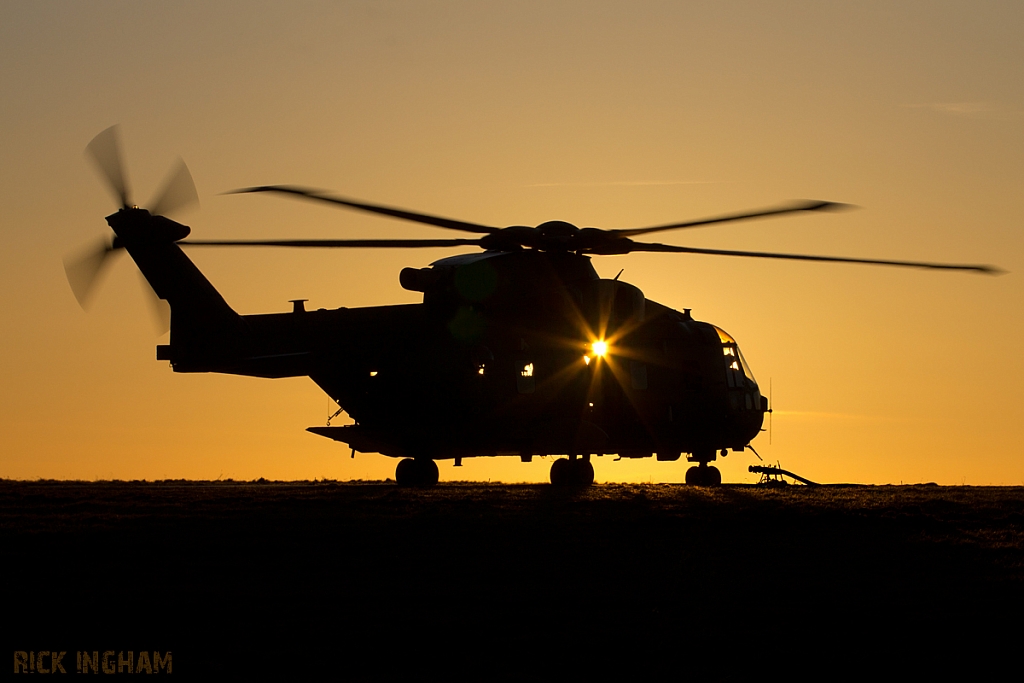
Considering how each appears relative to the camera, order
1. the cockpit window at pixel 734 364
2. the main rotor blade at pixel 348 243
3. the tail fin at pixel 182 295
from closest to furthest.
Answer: the main rotor blade at pixel 348 243
the tail fin at pixel 182 295
the cockpit window at pixel 734 364

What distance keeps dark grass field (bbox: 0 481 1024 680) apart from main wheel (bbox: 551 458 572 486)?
8.81m

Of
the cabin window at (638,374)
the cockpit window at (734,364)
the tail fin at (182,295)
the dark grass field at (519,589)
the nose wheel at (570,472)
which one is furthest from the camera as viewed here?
the cockpit window at (734,364)

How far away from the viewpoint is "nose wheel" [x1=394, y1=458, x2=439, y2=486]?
27766 millimetres

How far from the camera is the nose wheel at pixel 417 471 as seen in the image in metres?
27.8

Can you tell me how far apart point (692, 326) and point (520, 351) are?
5873mm

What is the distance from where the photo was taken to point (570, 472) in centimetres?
2772

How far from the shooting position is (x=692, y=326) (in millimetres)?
30109

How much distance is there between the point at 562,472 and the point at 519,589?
1638cm

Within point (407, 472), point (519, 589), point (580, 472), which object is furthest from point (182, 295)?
point (519, 589)

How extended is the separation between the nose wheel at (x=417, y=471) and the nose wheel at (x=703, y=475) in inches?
324

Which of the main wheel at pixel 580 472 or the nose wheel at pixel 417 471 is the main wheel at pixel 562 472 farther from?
the nose wheel at pixel 417 471

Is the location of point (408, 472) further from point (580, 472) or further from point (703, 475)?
point (703, 475)

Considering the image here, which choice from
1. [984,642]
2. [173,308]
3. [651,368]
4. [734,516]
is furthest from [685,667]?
[173,308]

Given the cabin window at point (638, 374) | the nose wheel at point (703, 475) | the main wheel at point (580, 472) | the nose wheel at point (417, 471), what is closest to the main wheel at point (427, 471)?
the nose wheel at point (417, 471)
